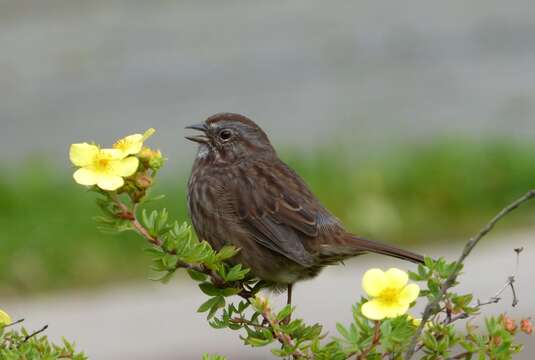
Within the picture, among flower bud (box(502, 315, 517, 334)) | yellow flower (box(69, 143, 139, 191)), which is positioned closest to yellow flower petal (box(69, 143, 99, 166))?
yellow flower (box(69, 143, 139, 191))

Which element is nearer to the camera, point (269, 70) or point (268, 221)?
point (268, 221)

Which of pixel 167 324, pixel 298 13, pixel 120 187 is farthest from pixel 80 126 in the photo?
pixel 120 187

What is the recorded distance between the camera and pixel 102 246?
8844 millimetres

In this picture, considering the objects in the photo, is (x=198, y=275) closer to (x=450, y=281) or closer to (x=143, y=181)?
(x=143, y=181)

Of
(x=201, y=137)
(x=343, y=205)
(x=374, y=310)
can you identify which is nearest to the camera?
(x=374, y=310)

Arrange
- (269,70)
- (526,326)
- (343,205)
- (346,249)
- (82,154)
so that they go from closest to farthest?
1. (526,326)
2. (82,154)
3. (346,249)
4. (343,205)
5. (269,70)

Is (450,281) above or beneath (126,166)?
beneath

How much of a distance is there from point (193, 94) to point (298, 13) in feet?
8.25

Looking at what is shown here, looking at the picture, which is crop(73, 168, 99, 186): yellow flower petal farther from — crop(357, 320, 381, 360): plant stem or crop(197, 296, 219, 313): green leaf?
crop(357, 320, 381, 360): plant stem

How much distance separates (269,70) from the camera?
13992 millimetres

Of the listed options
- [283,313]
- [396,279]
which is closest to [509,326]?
[396,279]

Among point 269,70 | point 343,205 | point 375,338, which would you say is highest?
point 269,70

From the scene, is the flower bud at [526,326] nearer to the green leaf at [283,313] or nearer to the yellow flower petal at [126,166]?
the green leaf at [283,313]

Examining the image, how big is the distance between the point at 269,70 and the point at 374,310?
11.2 m
